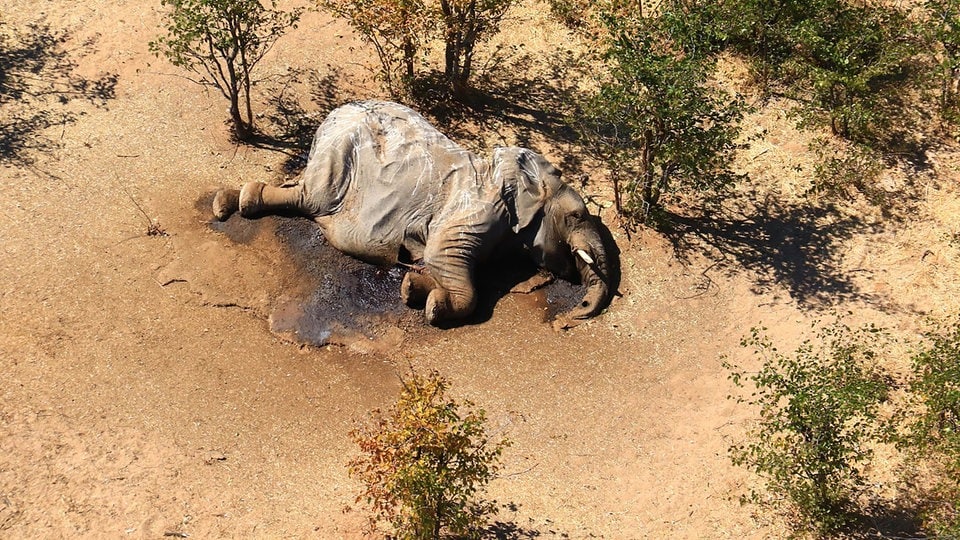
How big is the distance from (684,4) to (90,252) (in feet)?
49.6

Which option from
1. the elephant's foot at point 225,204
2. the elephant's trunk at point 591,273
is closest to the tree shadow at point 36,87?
the elephant's foot at point 225,204

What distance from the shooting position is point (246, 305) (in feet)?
55.7

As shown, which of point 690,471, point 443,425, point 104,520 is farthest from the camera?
point 690,471

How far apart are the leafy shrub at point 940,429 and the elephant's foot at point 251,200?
41.3 ft

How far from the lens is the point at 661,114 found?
55.7 ft

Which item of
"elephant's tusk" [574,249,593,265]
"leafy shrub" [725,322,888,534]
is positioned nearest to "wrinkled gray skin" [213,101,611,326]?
"elephant's tusk" [574,249,593,265]

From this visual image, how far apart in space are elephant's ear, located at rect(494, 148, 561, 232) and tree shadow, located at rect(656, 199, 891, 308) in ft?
9.35

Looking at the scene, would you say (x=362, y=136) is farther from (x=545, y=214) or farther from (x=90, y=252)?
(x=90, y=252)

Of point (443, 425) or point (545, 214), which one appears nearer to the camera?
point (443, 425)

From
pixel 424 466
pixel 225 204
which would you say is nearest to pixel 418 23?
pixel 225 204

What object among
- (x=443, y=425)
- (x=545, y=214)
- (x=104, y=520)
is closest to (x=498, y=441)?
(x=443, y=425)

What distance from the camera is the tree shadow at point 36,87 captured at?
1969 cm

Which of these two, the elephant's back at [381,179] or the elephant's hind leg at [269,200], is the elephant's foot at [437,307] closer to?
the elephant's back at [381,179]

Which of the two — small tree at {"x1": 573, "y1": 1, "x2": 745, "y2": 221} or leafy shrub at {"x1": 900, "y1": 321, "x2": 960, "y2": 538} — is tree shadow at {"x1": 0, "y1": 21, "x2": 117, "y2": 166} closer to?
small tree at {"x1": 573, "y1": 1, "x2": 745, "y2": 221}
